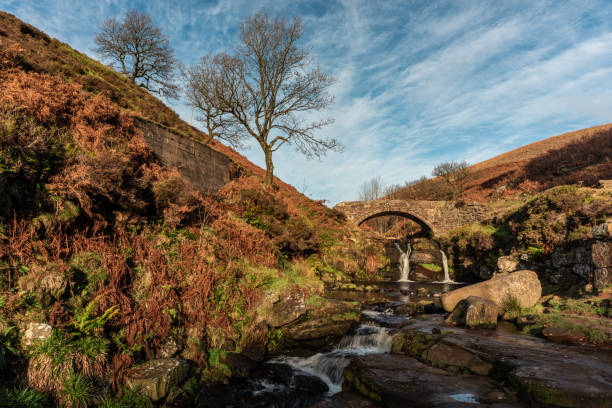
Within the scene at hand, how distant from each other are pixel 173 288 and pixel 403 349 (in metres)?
5.19

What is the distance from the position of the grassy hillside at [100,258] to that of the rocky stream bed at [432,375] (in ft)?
2.93

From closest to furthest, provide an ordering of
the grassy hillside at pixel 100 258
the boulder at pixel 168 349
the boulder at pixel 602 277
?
the grassy hillside at pixel 100 258
the boulder at pixel 168 349
the boulder at pixel 602 277

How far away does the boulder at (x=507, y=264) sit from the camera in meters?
13.1

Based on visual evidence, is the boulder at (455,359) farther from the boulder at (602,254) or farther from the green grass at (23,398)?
the boulder at (602,254)

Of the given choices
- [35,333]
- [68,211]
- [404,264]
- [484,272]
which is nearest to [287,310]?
[35,333]

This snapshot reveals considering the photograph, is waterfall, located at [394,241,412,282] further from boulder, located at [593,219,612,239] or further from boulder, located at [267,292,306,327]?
boulder, located at [267,292,306,327]

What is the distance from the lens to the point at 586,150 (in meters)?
28.5

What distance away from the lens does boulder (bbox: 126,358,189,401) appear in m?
3.99

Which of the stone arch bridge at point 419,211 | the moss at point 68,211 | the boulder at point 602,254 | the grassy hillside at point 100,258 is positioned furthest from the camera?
the stone arch bridge at point 419,211

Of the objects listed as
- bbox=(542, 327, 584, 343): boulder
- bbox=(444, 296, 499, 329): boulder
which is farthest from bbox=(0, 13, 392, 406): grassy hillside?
bbox=(542, 327, 584, 343): boulder

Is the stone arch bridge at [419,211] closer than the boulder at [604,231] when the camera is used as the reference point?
No

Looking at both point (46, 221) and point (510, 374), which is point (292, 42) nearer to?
point (46, 221)

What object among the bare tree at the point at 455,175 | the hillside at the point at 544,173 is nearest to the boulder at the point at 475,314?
the hillside at the point at 544,173

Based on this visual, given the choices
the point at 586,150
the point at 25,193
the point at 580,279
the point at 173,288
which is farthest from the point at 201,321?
the point at 586,150
